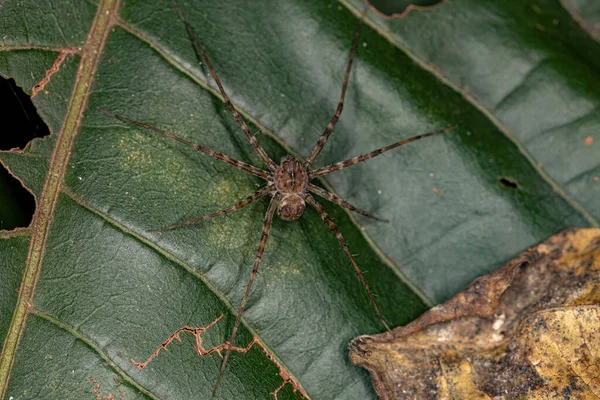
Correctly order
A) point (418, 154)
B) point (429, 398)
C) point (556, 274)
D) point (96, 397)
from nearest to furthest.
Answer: point (96, 397), point (429, 398), point (556, 274), point (418, 154)

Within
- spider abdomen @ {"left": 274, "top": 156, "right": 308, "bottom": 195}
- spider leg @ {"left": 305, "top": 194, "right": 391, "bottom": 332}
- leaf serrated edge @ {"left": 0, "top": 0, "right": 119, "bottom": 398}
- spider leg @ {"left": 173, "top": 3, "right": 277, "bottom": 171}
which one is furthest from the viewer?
spider abdomen @ {"left": 274, "top": 156, "right": 308, "bottom": 195}

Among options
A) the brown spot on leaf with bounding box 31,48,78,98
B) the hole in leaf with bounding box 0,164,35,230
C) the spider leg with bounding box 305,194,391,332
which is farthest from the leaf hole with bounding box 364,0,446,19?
the hole in leaf with bounding box 0,164,35,230

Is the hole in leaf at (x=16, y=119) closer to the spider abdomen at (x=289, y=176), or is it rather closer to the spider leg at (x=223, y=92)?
the spider leg at (x=223, y=92)

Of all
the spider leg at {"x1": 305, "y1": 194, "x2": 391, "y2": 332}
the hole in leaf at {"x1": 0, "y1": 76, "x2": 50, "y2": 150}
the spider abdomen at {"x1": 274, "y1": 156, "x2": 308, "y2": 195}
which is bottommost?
the spider leg at {"x1": 305, "y1": 194, "x2": 391, "y2": 332}

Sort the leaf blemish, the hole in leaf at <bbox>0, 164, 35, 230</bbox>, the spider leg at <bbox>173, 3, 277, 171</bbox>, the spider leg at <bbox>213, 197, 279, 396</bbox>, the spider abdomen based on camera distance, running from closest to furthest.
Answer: the hole in leaf at <bbox>0, 164, 35, 230</bbox> → the leaf blemish → the spider leg at <bbox>213, 197, 279, 396</bbox> → the spider leg at <bbox>173, 3, 277, 171</bbox> → the spider abdomen

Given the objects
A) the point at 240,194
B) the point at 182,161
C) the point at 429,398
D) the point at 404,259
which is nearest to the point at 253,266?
the point at 240,194

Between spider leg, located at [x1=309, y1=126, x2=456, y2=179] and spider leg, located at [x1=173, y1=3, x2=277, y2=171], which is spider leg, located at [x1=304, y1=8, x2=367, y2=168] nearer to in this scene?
spider leg, located at [x1=309, y1=126, x2=456, y2=179]

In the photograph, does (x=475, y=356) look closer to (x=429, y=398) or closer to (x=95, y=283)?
(x=429, y=398)
